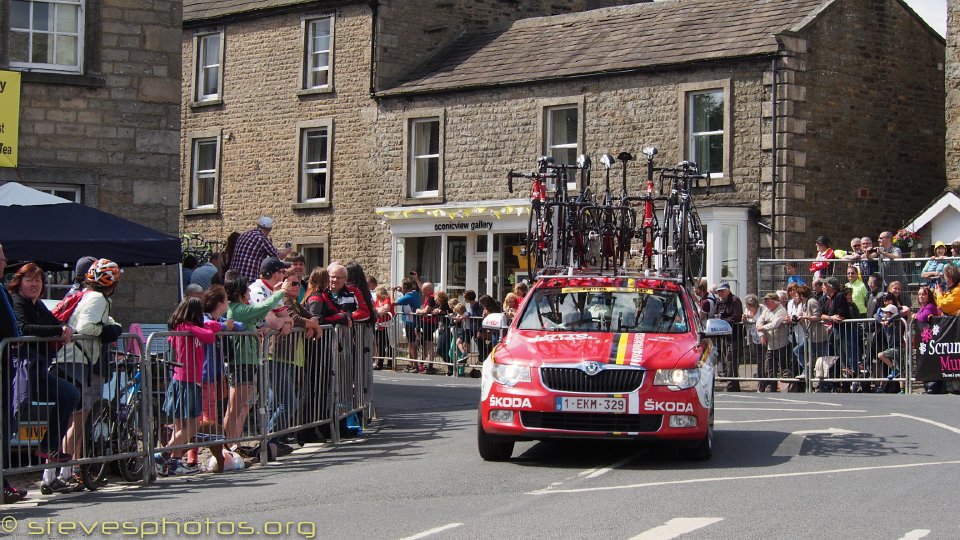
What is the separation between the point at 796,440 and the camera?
14.2 metres

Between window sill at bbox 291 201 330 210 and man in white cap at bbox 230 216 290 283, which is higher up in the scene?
window sill at bbox 291 201 330 210

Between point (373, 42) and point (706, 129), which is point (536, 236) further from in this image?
point (373, 42)

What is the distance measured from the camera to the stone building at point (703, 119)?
98.6 ft

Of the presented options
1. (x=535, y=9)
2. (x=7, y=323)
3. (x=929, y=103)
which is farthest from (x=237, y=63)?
(x=7, y=323)

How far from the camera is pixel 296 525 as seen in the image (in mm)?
9188

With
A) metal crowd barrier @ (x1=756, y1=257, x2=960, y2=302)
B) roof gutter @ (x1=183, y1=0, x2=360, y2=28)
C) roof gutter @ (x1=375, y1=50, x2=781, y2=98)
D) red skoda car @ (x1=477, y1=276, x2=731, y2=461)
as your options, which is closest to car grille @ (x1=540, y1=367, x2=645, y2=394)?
Result: red skoda car @ (x1=477, y1=276, x2=731, y2=461)

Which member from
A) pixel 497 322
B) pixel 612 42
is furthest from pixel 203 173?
pixel 497 322

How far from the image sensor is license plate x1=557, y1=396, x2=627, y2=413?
12.0 meters

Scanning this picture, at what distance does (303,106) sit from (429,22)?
4085mm

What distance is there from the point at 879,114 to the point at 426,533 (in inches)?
1013

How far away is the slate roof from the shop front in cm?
302

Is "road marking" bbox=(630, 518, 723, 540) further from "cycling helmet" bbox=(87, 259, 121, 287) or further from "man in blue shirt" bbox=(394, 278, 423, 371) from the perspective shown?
"man in blue shirt" bbox=(394, 278, 423, 371)

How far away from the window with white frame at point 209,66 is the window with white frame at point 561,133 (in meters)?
11.5

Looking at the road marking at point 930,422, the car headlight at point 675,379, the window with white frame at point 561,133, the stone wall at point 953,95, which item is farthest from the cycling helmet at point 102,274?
the stone wall at point 953,95
